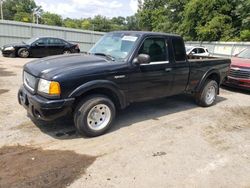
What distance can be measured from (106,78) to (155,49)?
1475 millimetres

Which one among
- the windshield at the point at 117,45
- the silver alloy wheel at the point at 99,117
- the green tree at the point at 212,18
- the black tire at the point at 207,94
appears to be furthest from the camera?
the green tree at the point at 212,18

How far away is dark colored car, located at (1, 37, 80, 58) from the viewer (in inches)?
635

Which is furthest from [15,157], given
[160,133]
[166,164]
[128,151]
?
[160,133]

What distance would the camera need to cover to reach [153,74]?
5402 mm

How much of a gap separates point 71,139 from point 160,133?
5.59ft

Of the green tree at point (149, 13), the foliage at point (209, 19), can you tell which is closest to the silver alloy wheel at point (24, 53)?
the foliage at point (209, 19)

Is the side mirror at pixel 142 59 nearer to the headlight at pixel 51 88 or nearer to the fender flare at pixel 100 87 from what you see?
the fender flare at pixel 100 87

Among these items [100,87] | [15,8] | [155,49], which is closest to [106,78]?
[100,87]

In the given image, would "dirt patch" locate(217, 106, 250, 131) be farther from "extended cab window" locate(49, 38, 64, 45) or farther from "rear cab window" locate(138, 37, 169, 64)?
"extended cab window" locate(49, 38, 64, 45)

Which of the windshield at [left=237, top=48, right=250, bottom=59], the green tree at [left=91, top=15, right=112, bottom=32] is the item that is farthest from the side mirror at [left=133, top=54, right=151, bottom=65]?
the green tree at [left=91, top=15, right=112, bottom=32]

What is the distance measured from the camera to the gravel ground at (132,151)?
3486 millimetres

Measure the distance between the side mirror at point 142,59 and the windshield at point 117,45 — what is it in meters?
0.21

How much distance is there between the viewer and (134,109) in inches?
255

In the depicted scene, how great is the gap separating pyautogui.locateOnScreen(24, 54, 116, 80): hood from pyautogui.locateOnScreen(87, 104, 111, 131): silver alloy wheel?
2.19 ft
